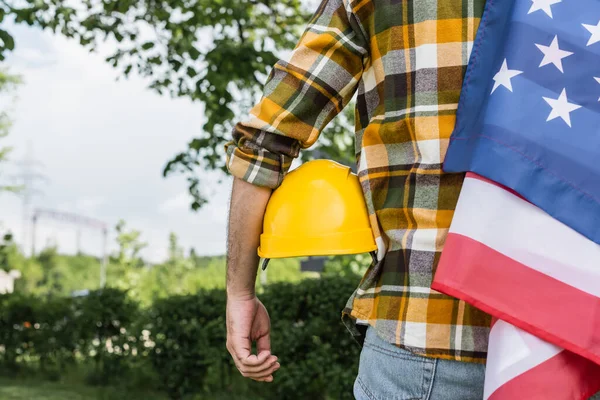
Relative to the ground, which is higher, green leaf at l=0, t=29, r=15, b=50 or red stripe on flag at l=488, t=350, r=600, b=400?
green leaf at l=0, t=29, r=15, b=50

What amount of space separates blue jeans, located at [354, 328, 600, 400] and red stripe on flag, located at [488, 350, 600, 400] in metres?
0.16

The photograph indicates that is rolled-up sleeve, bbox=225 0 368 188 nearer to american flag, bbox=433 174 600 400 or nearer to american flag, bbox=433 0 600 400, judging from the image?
american flag, bbox=433 0 600 400

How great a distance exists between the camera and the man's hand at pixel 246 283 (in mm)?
1835

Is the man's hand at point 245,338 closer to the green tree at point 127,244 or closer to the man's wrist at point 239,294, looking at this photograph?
the man's wrist at point 239,294

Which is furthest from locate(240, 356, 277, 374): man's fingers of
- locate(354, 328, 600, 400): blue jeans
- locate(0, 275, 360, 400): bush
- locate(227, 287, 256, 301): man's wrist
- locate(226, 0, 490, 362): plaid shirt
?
locate(0, 275, 360, 400): bush

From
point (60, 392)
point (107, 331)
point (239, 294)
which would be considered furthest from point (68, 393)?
point (239, 294)

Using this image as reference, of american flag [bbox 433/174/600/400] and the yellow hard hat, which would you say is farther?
the yellow hard hat

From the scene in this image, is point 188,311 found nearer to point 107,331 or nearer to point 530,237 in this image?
point 107,331

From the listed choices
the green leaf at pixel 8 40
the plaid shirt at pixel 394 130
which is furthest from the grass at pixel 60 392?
the plaid shirt at pixel 394 130

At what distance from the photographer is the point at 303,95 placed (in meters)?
1.73

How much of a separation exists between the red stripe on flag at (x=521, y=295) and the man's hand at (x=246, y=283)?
0.62 m

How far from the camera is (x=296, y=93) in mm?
1732

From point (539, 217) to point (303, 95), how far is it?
0.67 metres

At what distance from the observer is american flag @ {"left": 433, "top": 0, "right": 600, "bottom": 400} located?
1329 mm
